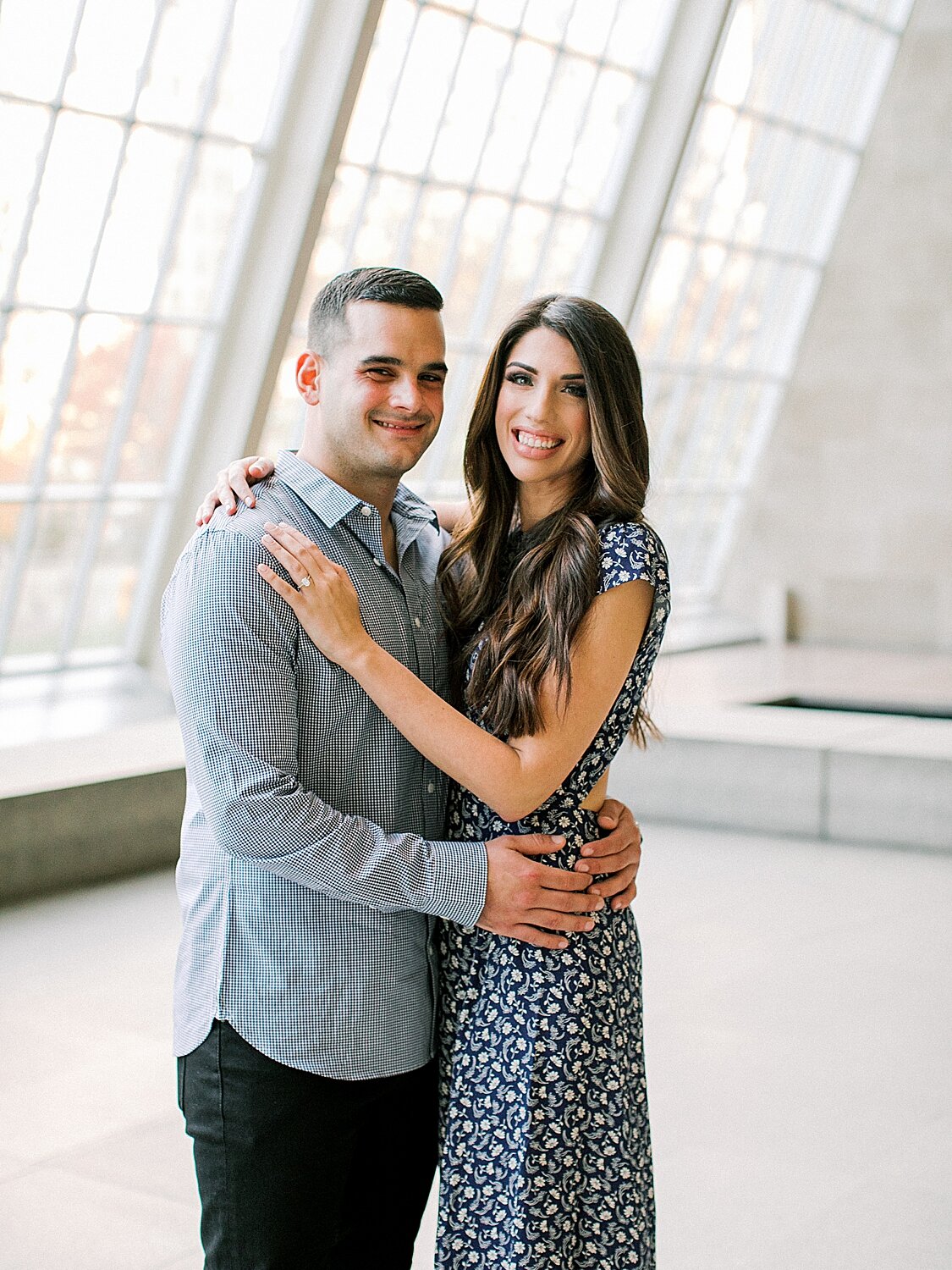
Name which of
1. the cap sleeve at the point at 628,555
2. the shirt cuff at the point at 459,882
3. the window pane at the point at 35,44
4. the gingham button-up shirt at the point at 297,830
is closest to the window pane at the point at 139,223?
the window pane at the point at 35,44

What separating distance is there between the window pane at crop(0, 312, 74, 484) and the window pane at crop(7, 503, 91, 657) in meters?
0.45

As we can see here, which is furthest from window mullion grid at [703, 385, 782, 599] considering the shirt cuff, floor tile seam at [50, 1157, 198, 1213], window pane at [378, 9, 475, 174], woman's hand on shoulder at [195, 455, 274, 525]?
the shirt cuff

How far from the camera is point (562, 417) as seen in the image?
3.12 metres

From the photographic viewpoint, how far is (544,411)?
3.09 m

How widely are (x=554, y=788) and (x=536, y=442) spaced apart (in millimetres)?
702

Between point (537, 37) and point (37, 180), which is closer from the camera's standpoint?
point (37, 180)

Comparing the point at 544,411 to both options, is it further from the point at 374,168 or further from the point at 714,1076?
the point at 374,168

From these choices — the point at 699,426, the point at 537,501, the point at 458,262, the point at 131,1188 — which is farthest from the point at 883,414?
the point at 537,501

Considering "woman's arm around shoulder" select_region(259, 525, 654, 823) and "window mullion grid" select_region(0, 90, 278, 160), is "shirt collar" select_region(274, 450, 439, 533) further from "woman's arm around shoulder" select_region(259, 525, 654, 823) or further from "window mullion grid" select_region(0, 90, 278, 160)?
"window mullion grid" select_region(0, 90, 278, 160)

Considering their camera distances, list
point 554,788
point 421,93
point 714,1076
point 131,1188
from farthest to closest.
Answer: point 421,93 → point 714,1076 → point 131,1188 → point 554,788

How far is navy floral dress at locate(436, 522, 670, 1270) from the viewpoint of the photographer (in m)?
3.06

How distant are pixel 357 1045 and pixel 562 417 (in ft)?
4.23

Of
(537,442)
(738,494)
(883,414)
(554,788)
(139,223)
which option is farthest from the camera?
(738,494)

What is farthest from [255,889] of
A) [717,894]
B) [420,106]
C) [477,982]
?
[420,106]
